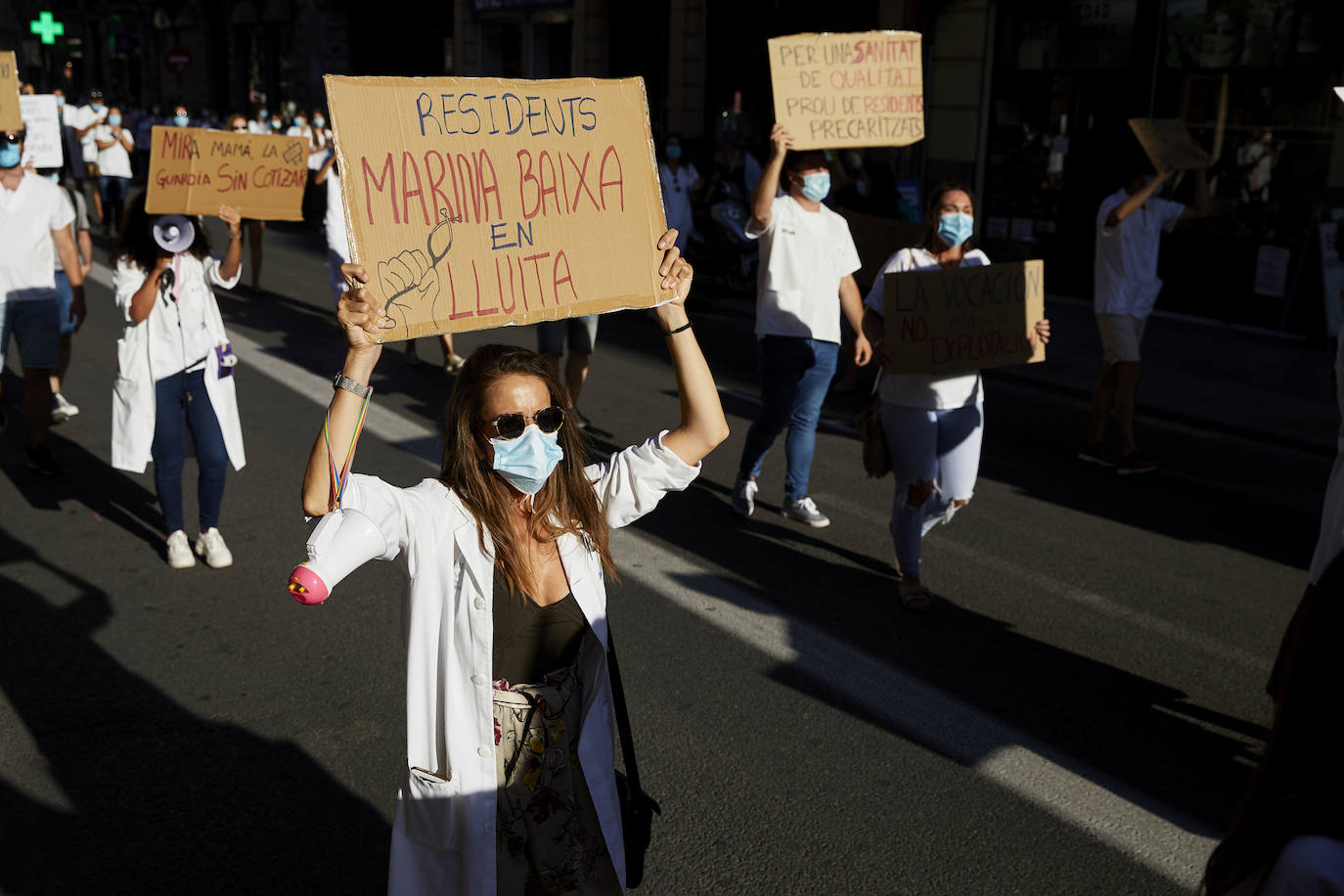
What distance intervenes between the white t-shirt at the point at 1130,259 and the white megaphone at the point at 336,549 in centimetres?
650

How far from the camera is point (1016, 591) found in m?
5.99

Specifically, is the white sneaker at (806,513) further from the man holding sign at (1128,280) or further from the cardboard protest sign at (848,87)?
the man holding sign at (1128,280)

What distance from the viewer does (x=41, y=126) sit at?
12.2 metres

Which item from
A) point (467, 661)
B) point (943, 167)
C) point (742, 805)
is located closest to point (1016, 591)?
point (742, 805)

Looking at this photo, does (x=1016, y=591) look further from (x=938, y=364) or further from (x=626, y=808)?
(x=626, y=808)

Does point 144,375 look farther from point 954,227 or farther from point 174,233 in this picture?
point 954,227

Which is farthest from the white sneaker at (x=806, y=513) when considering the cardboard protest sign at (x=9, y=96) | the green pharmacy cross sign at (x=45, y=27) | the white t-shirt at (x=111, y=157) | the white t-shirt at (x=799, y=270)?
the green pharmacy cross sign at (x=45, y=27)

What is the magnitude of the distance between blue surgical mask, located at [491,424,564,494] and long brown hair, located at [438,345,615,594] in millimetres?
47

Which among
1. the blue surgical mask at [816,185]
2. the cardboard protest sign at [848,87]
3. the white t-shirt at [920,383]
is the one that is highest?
the cardboard protest sign at [848,87]

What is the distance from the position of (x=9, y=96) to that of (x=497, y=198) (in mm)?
5735

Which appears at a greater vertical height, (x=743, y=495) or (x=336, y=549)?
(x=336, y=549)

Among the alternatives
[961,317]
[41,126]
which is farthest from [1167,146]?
[41,126]

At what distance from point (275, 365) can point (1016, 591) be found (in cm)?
687

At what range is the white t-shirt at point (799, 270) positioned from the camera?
21.8ft
